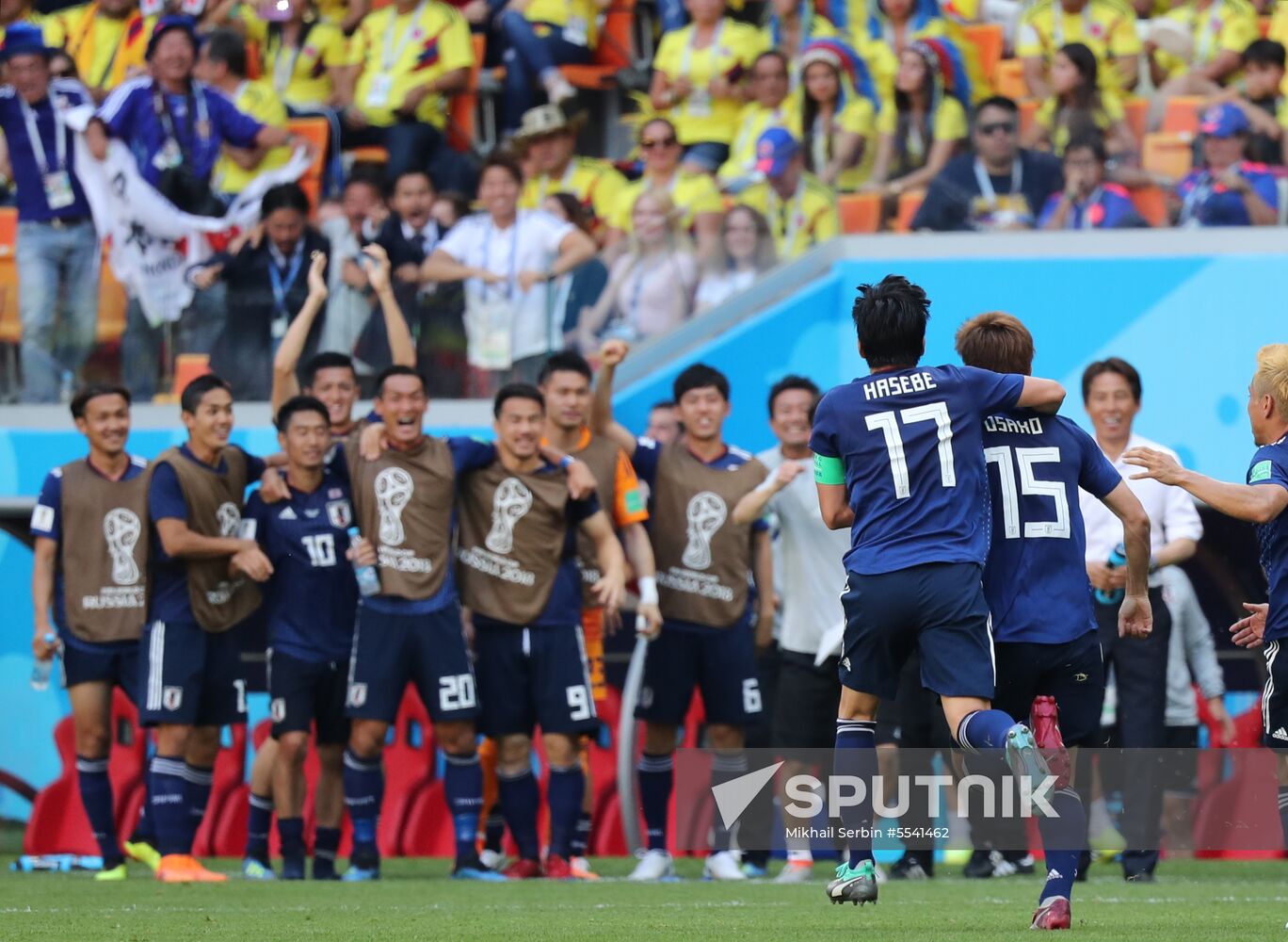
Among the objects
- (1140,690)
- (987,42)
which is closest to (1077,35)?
(987,42)

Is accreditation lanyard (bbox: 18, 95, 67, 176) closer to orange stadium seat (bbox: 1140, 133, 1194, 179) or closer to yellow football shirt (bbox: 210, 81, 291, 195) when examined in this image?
yellow football shirt (bbox: 210, 81, 291, 195)

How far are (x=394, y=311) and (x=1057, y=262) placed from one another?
12.0 feet

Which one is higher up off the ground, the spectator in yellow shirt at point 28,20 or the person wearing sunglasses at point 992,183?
the spectator in yellow shirt at point 28,20

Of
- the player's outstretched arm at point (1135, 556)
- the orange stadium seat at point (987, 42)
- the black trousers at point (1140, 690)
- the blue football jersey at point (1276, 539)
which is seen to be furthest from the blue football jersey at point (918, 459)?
the orange stadium seat at point (987, 42)

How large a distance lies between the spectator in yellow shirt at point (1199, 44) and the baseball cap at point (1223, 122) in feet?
0.95

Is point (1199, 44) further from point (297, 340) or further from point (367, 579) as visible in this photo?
point (367, 579)

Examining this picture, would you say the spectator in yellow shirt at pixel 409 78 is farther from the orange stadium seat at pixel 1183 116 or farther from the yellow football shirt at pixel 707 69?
the orange stadium seat at pixel 1183 116

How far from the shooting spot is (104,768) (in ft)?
33.2

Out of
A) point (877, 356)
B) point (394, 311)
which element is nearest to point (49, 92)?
point (394, 311)

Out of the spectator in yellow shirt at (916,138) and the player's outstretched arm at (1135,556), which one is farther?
the spectator in yellow shirt at (916,138)

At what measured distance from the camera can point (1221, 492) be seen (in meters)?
5.91

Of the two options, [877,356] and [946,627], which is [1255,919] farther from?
[877,356]

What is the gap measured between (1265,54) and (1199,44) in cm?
87

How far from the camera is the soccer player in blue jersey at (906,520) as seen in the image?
241 inches
